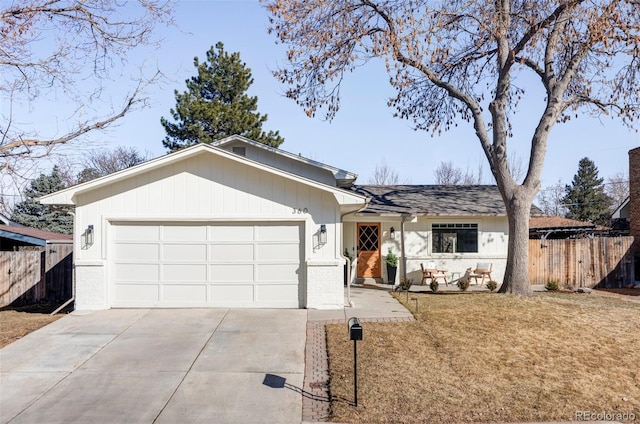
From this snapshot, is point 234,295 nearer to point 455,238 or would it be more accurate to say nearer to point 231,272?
point 231,272

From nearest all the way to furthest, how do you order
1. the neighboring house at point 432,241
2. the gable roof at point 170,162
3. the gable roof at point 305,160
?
the gable roof at point 170,162, the gable roof at point 305,160, the neighboring house at point 432,241

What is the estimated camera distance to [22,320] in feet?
32.1

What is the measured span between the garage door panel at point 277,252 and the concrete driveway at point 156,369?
134 cm

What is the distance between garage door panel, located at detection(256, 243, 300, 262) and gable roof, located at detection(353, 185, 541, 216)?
16.4 feet

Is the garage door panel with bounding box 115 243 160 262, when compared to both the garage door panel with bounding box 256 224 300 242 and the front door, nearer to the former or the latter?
the garage door panel with bounding box 256 224 300 242

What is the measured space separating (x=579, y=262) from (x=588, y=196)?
89.4ft

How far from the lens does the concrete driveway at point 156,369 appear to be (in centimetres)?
532

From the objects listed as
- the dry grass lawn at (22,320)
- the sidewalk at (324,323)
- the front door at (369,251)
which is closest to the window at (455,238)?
the front door at (369,251)

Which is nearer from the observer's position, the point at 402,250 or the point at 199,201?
the point at 199,201

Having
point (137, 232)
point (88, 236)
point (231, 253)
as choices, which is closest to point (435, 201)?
point (231, 253)

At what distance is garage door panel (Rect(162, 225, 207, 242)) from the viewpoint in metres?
10.4

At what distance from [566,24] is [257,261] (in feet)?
34.7

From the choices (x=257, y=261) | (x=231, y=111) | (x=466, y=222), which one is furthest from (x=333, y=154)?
(x=257, y=261)

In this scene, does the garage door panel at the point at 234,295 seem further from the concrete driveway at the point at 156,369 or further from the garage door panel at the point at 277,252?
the garage door panel at the point at 277,252
